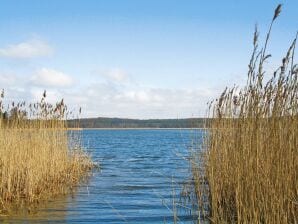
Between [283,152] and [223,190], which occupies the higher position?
[283,152]

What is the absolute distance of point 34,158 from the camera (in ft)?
33.7

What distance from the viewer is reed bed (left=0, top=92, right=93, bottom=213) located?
9297mm

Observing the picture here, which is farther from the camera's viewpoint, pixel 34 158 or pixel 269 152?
pixel 34 158

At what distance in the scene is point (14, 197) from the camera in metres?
9.30

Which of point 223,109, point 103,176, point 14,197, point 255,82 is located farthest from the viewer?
point 103,176

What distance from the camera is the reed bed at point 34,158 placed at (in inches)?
366

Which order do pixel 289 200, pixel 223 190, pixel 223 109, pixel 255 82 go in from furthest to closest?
pixel 223 109
pixel 223 190
pixel 255 82
pixel 289 200

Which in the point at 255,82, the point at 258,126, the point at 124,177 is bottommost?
the point at 124,177

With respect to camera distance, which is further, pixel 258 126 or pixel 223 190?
pixel 223 190

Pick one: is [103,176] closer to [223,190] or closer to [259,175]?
[223,190]

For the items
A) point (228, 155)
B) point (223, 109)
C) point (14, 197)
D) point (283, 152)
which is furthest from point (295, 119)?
point (14, 197)

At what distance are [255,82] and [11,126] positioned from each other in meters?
6.51

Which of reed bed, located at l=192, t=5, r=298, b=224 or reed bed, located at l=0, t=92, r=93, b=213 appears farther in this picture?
reed bed, located at l=0, t=92, r=93, b=213

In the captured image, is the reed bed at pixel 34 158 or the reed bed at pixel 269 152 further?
the reed bed at pixel 34 158
